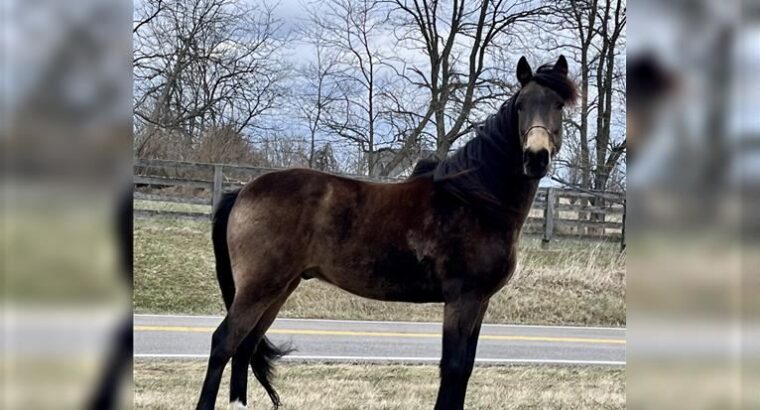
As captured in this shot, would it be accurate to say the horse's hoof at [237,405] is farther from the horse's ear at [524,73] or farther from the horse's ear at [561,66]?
the horse's ear at [561,66]

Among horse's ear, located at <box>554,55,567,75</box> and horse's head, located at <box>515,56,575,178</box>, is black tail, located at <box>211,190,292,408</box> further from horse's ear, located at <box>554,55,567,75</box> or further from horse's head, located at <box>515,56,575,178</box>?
horse's ear, located at <box>554,55,567,75</box>

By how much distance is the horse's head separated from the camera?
2900mm

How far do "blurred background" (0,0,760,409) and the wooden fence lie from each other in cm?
824

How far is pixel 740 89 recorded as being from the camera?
2.78ft

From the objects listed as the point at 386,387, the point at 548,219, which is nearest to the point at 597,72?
the point at 548,219

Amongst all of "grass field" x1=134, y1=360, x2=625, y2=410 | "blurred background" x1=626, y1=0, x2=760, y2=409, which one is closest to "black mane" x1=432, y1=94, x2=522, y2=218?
"grass field" x1=134, y1=360, x2=625, y2=410

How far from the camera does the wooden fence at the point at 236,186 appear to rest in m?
9.91

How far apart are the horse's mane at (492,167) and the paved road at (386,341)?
3021 mm

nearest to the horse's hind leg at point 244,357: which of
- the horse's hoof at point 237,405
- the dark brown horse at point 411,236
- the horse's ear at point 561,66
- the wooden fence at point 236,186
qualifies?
the horse's hoof at point 237,405

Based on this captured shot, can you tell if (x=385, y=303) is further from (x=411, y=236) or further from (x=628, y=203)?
(x=628, y=203)

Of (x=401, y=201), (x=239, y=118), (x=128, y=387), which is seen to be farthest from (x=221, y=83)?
(x=128, y=387)

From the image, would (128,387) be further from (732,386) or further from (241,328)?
(241,328)

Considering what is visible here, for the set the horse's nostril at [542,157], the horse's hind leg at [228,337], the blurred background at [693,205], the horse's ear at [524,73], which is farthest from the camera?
the horse's hind leg at [228,337]

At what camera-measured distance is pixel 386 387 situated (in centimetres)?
483
